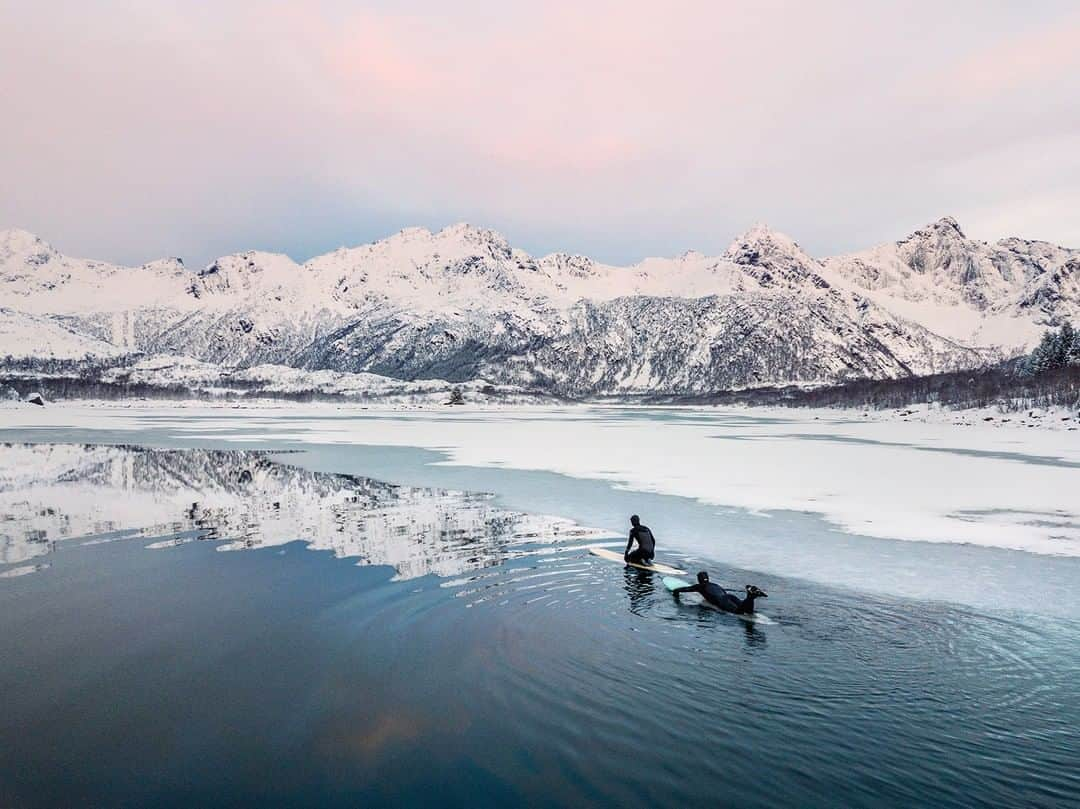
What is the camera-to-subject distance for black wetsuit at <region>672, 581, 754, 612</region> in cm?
1622

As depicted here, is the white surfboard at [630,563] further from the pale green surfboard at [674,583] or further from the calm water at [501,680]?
the pale green surfboard at [674,583]

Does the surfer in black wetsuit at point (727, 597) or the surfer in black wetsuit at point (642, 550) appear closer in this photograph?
the surfer in black wetsuit at point (727, 597)

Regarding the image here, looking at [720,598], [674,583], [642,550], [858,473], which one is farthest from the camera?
[858,473]

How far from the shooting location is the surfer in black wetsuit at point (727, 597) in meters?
16.0

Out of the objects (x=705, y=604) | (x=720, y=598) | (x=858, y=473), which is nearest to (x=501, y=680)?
(x=720, y=598)

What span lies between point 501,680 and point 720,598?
6.27 metres

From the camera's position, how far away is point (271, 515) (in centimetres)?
2852

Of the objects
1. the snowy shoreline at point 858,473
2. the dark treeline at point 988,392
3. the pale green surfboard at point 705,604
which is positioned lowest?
the snowy shoreline at point 858,473

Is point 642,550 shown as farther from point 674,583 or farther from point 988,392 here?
point 988,392

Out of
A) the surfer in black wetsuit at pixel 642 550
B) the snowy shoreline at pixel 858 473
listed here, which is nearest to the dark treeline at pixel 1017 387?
the snowy shoreline at pixel 858 473

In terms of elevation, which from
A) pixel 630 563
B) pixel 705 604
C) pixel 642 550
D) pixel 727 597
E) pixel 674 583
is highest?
pixel 642 550

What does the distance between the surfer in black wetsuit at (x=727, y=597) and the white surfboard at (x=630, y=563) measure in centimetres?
245

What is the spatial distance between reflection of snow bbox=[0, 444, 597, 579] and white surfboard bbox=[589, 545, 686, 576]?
2.30 m

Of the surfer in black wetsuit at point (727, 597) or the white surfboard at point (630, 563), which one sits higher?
the surfer in black wetsuit at point (727, 597)
